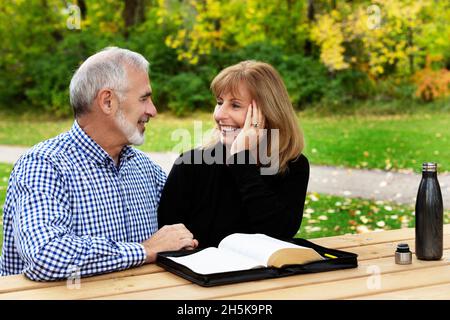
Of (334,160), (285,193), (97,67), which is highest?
(97,67)

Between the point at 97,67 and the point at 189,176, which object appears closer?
the point at 97,67

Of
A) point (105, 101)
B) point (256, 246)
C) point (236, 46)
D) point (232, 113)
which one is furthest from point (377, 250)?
point (236, 46)

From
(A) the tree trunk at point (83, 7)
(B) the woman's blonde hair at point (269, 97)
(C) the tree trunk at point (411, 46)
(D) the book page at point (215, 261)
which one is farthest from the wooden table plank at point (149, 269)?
(A) the tree trunk at point (83, 7)

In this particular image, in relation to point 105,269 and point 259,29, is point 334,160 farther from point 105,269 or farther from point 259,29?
point 105,269

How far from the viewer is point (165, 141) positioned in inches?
410

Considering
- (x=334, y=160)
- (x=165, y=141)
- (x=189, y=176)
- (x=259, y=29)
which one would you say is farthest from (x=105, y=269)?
(x=259, y=29)

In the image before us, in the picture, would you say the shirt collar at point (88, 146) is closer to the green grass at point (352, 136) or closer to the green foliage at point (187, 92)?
the green grass at point (352, 136)

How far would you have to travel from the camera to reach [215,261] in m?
2.18

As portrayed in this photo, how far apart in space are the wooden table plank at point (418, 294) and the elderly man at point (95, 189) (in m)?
0.74

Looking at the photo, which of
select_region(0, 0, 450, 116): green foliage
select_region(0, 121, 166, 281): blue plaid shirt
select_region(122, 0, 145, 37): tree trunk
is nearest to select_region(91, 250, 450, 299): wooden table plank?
select_region(0, 121, 166, 281): blue plaid shirt

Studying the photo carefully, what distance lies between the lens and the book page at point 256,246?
7.09 feet

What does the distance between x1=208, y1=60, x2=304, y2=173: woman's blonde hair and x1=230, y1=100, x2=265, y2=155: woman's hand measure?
4cm

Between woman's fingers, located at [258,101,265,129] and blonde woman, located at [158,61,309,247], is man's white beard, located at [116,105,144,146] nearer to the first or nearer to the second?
blonde woman, located at [158,61,309,247]

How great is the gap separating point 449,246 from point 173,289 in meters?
1.14
